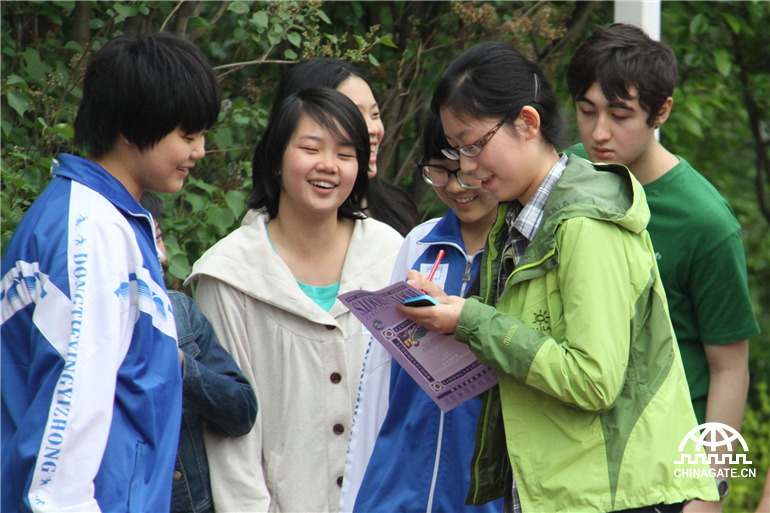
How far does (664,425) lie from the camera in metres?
1.94

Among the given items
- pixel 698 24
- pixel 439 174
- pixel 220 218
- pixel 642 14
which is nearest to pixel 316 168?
pixel 439 174

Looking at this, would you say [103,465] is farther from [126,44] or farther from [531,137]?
[531,137]

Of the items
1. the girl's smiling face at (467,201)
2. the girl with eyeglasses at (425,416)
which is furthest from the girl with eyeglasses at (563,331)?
the girl's smiling face at (467,201)

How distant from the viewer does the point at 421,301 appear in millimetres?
2080

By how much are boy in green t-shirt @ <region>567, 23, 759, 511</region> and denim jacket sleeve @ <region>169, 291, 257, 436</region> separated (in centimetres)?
134

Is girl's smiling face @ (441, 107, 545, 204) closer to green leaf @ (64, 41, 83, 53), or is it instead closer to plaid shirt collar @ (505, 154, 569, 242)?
plaid shirt collar @ (505, 154, 569, 242)

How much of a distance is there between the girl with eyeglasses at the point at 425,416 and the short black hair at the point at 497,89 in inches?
7.3

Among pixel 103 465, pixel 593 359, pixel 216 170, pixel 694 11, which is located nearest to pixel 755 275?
pixel 694 11

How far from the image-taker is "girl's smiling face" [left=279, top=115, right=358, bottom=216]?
289 centimetres

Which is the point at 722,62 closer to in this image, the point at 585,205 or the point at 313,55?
the point at 313,55

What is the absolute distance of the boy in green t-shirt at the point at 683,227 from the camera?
106 inches

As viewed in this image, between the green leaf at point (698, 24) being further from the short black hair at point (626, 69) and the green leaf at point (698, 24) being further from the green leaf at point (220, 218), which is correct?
the green leaf at point (220, 218)

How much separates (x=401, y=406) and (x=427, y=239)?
495 millimetres

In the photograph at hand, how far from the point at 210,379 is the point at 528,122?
1.16 metres
